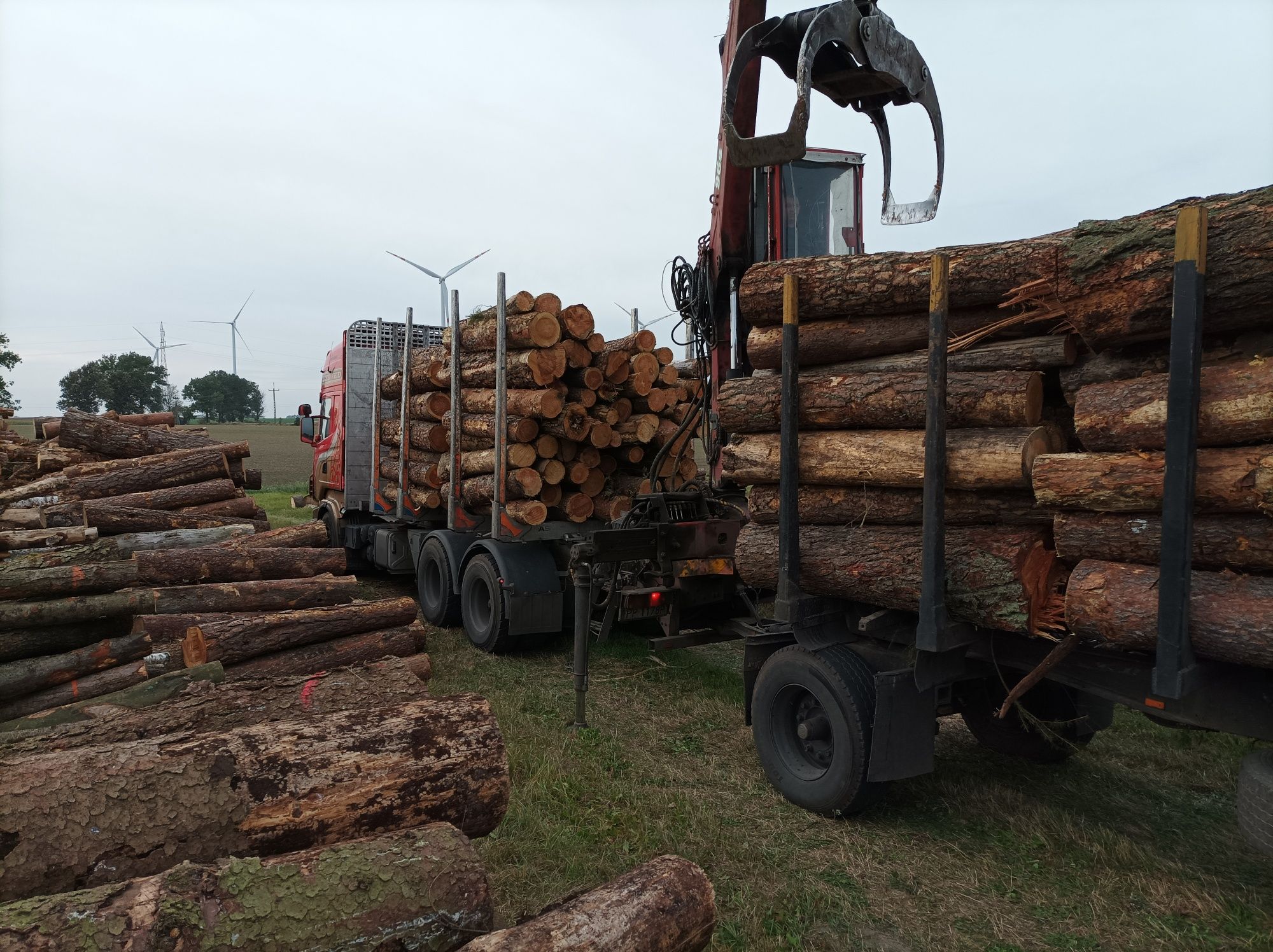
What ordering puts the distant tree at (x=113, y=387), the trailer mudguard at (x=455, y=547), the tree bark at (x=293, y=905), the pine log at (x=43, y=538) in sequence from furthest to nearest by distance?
the distant tree at (x=113, y=387) < the trailer mudguard at (x=455, y=547) < the pine log at (x=43, y=538) < the tree bark at (x=293, y=905)

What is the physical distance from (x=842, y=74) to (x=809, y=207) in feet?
4.18

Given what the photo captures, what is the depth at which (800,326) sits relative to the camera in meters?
4.58

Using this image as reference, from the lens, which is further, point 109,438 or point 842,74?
point 109,438

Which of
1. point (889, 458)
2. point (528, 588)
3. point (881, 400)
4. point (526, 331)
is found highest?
point (526, 331)

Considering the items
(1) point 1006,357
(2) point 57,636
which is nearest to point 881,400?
(1) point 1006,357

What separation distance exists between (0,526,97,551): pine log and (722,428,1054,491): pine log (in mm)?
5416

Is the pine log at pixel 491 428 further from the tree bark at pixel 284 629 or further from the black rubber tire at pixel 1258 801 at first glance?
the black rubber tire at pixel 1258 801

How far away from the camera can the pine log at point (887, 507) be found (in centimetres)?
378

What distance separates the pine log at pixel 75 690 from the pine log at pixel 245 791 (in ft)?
8.72

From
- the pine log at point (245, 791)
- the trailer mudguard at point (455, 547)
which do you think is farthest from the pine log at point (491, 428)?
the pine log at point (245, 791)

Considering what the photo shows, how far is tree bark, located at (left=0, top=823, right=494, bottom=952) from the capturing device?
206cm

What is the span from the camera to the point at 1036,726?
4836 mm

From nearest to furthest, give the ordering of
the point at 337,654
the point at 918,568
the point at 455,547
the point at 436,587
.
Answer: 1. the point at 918,568
2. the point at 337,654
3. the point at 455,547
4. the point at 436,587

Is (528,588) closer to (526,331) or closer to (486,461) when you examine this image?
(486,461)
